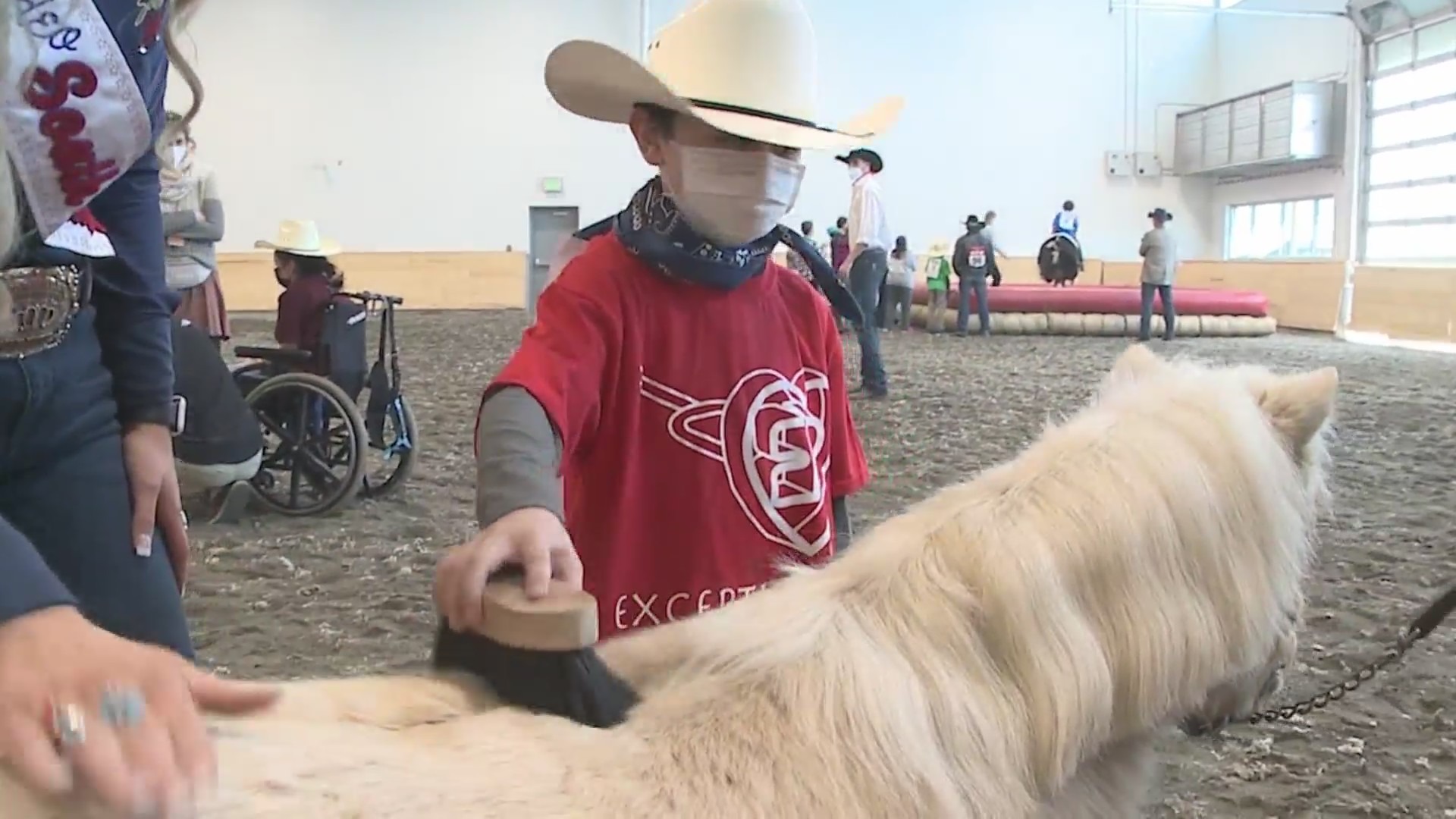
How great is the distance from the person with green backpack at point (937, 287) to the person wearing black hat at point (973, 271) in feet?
0.68

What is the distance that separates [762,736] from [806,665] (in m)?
0.08

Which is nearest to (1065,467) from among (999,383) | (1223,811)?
(1223,811)

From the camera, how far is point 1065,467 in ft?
3.78

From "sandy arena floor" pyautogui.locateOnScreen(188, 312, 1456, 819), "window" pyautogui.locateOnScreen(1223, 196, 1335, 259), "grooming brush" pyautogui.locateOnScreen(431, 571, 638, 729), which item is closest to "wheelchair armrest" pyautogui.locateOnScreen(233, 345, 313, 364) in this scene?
"sandy arena floor" pyautogui.locateOnScreen(188, 312, 1456, 819)

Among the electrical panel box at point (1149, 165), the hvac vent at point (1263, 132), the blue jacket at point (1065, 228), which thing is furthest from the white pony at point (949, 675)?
the electrical panel box at point (1149, 165)

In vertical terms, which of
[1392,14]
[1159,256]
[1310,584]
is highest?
[1392,14]

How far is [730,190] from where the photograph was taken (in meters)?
1.68

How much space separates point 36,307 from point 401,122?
1998 centimetres

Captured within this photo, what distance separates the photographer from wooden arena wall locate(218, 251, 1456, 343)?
16.2m

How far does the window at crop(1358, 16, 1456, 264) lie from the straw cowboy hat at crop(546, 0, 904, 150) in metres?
17.2

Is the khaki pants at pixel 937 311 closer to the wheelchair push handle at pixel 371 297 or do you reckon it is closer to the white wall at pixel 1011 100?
the white wall at pixel 1011 100

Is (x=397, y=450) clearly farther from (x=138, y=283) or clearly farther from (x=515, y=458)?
(x=515, y=458)

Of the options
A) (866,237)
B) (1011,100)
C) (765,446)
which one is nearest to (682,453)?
(765,446)

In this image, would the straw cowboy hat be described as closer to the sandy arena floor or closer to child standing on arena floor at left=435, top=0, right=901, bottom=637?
child standing on arena floor at left=435, top=0, right=901, bottom=637
